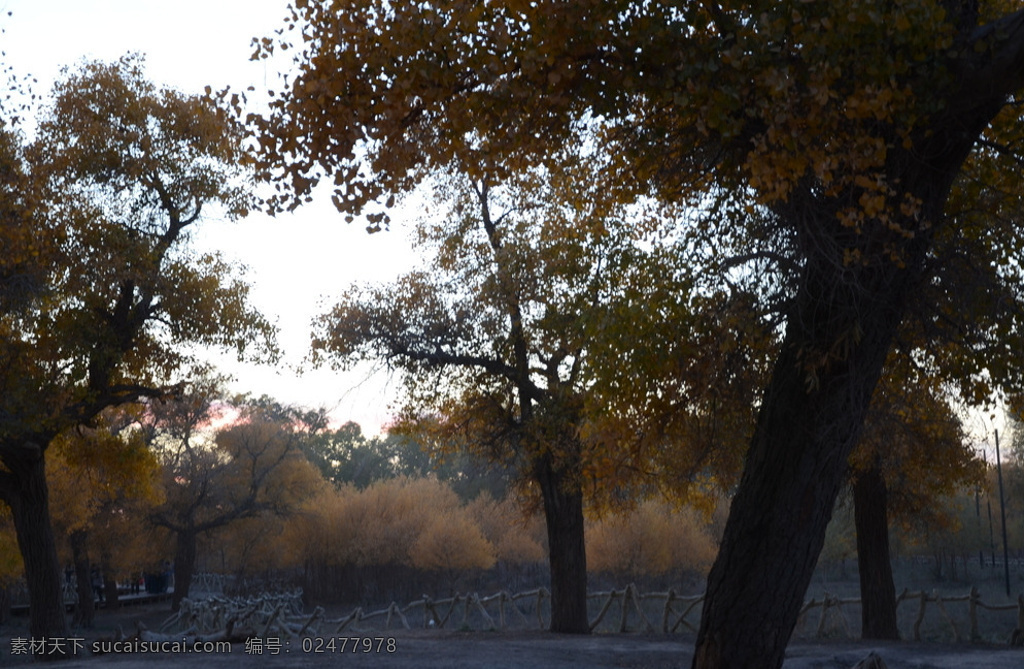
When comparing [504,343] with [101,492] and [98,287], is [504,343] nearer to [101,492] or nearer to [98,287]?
[98,287]

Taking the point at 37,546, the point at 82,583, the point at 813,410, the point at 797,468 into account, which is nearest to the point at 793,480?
the point at 797,468

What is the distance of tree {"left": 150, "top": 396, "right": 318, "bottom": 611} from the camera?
39938 millimetres

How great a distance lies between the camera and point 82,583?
34344mm

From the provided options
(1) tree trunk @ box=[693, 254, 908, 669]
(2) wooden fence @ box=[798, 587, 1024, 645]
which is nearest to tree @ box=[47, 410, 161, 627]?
(1) tree trunk @ box=[693, 254, 908, 669]

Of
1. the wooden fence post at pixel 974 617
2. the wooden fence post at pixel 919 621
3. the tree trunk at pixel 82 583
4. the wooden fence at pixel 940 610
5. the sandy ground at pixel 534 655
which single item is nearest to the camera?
the sandy ground at pixel 534 655

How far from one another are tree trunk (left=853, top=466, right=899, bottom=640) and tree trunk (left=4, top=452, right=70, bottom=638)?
13.6 meters

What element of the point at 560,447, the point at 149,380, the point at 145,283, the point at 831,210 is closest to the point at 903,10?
the point at 831,210

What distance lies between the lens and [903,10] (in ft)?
16.3

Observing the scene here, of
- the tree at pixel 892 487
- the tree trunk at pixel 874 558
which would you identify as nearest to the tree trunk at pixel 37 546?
the tree at pixel 892 487

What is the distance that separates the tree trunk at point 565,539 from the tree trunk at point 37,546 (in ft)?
27.3

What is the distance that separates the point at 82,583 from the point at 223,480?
27.5 feet

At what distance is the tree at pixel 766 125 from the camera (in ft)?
17.1

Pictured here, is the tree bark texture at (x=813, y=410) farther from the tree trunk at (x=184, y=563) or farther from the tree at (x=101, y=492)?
the tree trunk at (x=184, y=563)

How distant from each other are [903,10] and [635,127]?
1766 millimetres
